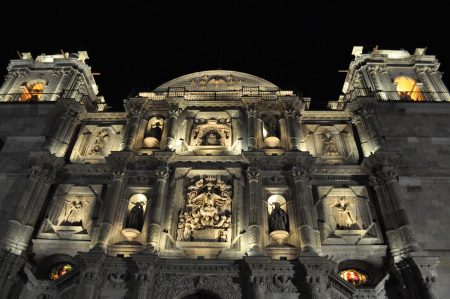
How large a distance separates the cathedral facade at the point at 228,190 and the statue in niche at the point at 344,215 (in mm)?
64

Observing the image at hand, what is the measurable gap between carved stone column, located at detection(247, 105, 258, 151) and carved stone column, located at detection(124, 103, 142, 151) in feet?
18.7

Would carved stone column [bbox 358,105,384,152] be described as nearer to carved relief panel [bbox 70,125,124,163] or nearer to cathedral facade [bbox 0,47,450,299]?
cathedral facade [bbox 0,47,450,299]

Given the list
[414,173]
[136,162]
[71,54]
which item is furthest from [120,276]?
[71,54]

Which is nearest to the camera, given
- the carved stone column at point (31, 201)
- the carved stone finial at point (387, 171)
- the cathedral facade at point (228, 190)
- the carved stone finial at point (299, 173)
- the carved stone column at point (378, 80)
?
the cathedral facade at point (228, 190)

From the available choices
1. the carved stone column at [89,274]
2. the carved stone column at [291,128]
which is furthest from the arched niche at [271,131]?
the carved stone column at [89,274]

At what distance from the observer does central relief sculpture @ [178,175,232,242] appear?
1834 centimetres

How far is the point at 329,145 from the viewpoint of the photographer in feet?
74.8

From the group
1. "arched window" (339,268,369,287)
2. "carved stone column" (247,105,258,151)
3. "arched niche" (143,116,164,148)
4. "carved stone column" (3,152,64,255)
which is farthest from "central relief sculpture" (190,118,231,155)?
"arched window" (339,268,369,287)

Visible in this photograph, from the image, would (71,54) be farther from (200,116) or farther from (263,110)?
(263,110)

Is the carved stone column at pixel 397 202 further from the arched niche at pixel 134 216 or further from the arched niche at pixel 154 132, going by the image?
the arched niche at pixel 154 132

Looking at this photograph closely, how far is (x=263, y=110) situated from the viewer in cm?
2409

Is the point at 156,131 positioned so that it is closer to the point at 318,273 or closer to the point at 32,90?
the point at 32,90

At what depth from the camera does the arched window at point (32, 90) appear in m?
26.3

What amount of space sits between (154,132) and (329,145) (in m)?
8.92
